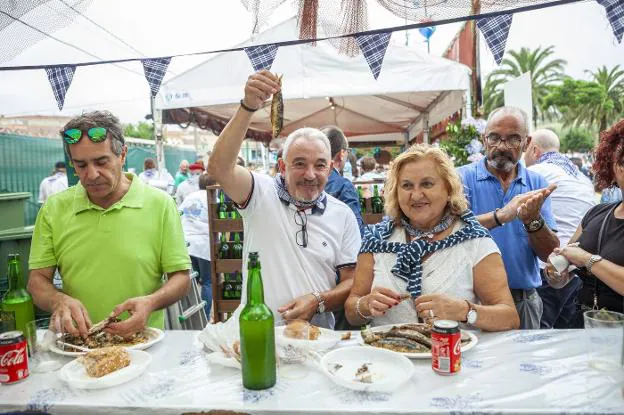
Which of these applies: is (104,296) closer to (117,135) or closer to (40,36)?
(117,135)

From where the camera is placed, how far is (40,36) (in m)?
2.36

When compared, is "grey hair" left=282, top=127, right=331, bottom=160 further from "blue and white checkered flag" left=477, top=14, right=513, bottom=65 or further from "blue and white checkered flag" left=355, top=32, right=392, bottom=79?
"blue and white checkered flag" left=477, top=14, right=513, bottom=65

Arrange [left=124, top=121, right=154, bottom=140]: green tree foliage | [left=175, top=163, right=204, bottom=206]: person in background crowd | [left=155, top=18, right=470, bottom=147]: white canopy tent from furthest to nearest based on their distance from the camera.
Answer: [left=124, top=121, right=154, bottom=140]: green tree foliage, [left=175, top=163, right=204, bottom=206]: person in background crowd, [left=155, top=18, right=470, bottom=147]: white canopy tent

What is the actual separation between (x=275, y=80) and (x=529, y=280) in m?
1.96

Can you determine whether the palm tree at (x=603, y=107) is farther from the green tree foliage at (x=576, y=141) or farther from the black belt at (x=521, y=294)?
the black belt at (x=521, y=294)

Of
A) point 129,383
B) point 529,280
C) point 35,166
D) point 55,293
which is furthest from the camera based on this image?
point 35,166

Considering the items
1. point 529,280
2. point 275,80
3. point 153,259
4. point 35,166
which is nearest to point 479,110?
point 529,280

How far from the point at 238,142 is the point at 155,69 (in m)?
0.98

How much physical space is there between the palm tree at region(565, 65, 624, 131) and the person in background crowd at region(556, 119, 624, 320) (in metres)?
44.8

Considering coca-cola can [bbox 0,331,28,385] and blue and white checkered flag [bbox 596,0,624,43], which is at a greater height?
blue and white checkered flag [bbox 596,0,624,43]

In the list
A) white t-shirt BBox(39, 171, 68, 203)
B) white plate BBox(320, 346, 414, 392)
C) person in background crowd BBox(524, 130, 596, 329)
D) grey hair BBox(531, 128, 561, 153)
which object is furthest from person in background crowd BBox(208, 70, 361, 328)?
white t-shirt BBox(39, 171, 68, 203)

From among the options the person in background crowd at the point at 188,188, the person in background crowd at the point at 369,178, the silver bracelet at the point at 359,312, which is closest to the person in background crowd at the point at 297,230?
the silver bracelet at the point at 359,312

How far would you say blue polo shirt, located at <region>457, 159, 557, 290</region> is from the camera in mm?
2719

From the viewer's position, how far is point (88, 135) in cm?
214
